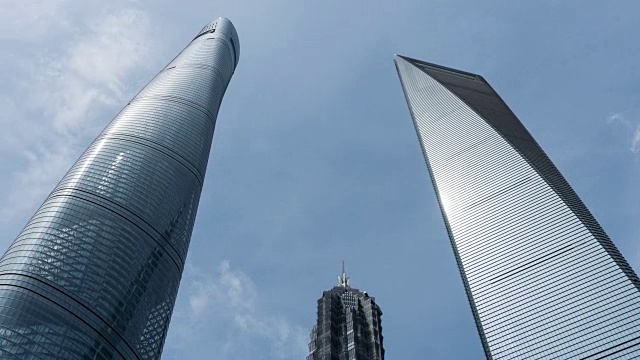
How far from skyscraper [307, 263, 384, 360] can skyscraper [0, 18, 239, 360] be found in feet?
97.7

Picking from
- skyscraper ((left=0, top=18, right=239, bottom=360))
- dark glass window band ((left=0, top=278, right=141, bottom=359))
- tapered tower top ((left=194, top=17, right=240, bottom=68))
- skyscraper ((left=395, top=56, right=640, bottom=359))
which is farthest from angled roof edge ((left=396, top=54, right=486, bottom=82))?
dark glass window band ((left=0, top=278, right=141, bottom=359))

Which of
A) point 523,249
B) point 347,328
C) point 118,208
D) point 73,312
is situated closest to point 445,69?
point 523,249

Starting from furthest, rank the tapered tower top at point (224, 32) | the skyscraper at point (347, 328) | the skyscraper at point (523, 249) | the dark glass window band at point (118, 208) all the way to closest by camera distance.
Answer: the tapered tower top at point (224, 32) → the skyscraper at point (347, 328) → the dark glass window band at point (118, 208) → the skyscraper at point (523, 249)

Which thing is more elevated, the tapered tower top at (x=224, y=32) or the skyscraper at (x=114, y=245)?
the tapered tower top at (x=224, y=32)

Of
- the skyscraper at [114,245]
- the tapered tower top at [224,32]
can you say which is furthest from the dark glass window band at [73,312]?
the tapered tower top at [224,32]

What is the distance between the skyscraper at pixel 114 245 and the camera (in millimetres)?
69875

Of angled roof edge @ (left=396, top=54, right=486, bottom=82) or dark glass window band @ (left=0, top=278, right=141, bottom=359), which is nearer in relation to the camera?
dark glass window band @ (left=0, top=278, right=141, bottom=359)

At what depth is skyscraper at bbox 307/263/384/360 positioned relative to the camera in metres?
107

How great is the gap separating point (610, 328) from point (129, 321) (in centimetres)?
6610

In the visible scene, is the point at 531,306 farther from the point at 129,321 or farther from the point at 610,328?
the point at 129,321

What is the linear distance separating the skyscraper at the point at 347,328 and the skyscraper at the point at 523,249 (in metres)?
18.5

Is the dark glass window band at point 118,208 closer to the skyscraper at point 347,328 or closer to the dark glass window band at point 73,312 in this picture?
the dark glass window band at point 73,312

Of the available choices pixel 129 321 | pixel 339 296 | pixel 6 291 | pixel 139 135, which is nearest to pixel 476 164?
pixel 339 296

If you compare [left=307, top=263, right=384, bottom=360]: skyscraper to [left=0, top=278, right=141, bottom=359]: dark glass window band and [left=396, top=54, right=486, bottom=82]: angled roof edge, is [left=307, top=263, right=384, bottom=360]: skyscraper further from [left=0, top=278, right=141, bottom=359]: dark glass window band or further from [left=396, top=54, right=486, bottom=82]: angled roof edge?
[left=396, top=54, right=486, bottom=82]: angled roof edge
